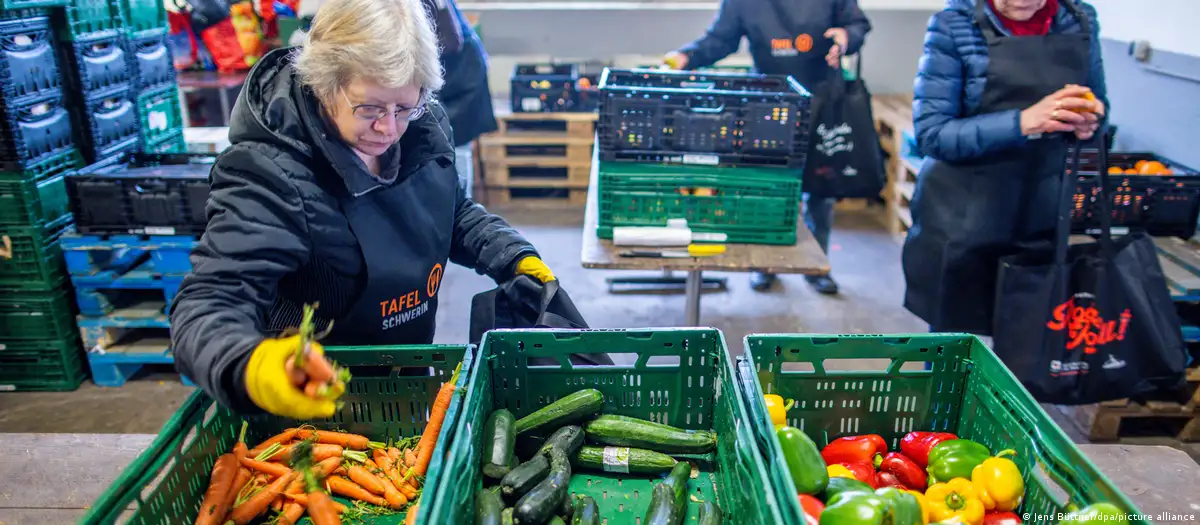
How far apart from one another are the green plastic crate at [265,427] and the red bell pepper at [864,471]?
0.86 m

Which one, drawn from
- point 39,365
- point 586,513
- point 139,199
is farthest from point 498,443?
point 39,365

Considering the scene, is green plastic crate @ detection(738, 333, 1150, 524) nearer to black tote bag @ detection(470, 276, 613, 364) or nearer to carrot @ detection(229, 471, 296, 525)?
black tote bag @ detection(470, 276, 613, 364)

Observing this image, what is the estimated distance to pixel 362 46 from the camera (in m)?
1.51

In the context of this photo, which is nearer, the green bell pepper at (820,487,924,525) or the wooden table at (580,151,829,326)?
the green bell pepper at (820,487,924,525)

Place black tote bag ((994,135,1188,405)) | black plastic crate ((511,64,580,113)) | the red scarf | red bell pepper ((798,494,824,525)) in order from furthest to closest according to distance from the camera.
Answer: black plastic crate ((511,64,580,113)), the red scarf, black tote bag ((994,135,1188,405)), red bell pepper ((798,494,824,525))

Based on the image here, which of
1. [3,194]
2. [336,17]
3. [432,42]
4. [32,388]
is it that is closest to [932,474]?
[432,42]

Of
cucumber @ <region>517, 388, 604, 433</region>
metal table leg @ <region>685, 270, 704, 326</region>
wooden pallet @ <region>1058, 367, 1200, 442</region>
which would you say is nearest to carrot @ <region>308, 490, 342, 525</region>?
cucumber @ <region>517, 388, 604, 433</region>

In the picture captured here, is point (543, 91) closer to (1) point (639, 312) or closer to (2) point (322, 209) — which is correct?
(1) point (639, 312)

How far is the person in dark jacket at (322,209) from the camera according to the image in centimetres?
134

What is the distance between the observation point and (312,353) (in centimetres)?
124

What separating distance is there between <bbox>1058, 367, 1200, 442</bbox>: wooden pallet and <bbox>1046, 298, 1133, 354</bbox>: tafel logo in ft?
2.64

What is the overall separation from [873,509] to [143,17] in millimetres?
4277

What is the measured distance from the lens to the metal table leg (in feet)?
10.6

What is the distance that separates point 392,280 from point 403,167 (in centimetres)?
27
